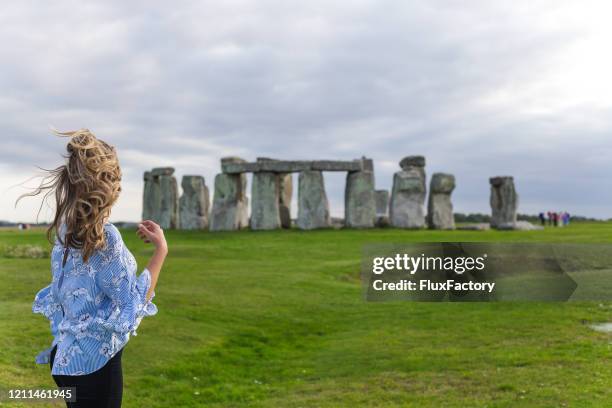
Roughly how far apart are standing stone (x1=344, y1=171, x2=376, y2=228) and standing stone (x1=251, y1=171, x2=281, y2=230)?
3.56 m

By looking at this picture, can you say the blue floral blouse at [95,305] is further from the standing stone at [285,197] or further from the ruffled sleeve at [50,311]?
the standing stone at [285,197]

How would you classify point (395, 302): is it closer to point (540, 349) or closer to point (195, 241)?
point (540, 349)

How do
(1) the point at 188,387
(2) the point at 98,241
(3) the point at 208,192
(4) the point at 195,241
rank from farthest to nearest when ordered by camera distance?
(3) the point at 208,192 → (4) the point at 195,241 → (1) the point at 188,387 → (2) the point at 98,241

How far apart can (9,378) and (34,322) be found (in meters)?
2.97

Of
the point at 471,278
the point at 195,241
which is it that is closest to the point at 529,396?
the point at 471,278

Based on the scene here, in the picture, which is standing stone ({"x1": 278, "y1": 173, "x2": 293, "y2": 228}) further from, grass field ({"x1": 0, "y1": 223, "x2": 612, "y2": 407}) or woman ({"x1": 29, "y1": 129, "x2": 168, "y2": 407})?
woman ({"x1": 29, "y1": 129, "x2": 168, "y2": 407})

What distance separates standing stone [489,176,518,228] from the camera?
37562 mm

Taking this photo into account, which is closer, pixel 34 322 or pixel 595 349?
pixel 595 349

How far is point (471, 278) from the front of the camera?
19922 millimetres

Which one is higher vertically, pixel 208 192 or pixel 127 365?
pixel 208 192

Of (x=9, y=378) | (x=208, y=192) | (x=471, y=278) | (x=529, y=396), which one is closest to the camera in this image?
(x=529, y=396)

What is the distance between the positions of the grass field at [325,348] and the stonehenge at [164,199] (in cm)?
2044

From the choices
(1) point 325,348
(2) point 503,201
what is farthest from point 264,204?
(1) point 325,348

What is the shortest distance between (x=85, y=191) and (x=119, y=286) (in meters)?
0.56
